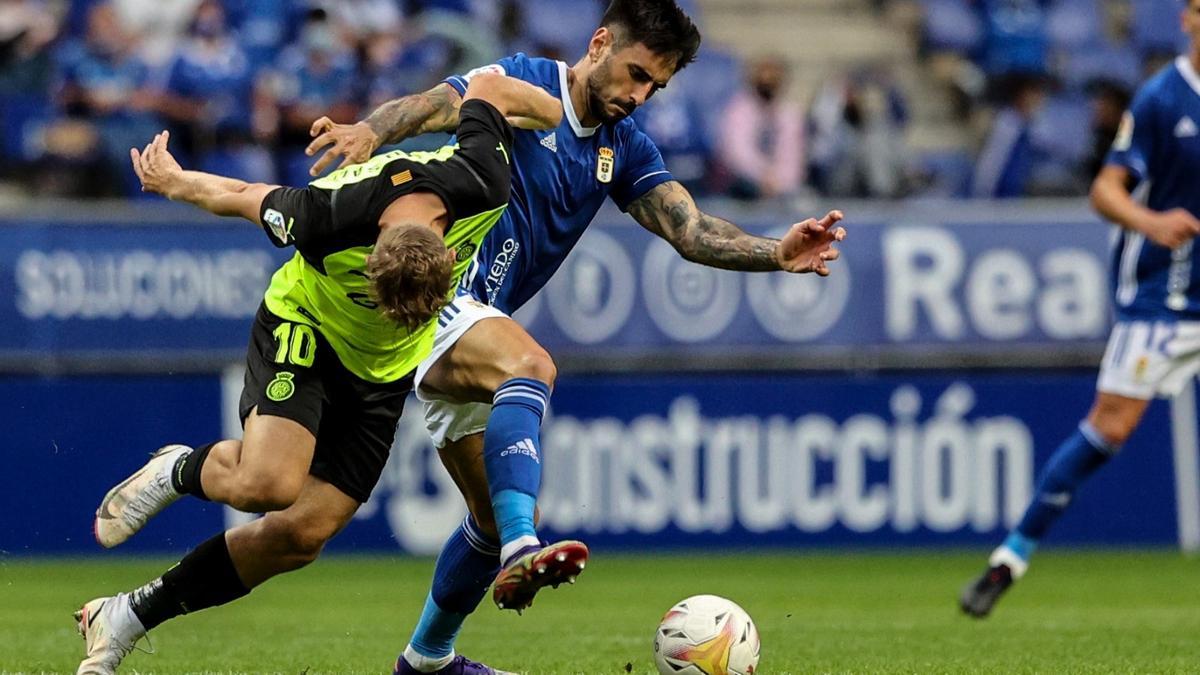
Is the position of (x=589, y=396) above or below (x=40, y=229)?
below

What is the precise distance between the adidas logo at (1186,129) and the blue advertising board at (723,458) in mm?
3775

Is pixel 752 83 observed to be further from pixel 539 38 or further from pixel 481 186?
pixel 481 186

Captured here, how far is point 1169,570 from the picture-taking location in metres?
12.0

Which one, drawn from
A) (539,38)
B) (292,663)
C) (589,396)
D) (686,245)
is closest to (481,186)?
(686,245)

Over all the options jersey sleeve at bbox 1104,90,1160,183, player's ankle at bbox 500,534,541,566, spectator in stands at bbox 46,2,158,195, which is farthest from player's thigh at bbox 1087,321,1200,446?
spectator in stands at bbox 46,2,158,195

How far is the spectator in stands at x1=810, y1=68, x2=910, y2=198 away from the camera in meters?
14.7

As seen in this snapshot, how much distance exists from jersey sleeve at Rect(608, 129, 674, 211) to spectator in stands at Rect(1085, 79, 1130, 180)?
27.6 ft

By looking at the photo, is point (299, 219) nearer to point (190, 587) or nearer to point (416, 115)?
point (416, 115)

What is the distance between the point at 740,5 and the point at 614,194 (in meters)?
11.6

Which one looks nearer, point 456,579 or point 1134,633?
point 456,579

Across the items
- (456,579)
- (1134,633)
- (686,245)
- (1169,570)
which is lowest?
(1169,570)

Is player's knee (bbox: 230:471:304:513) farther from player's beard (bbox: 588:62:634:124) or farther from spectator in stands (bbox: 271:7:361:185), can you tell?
spectator in stands (bbox: 271:7:361:185)

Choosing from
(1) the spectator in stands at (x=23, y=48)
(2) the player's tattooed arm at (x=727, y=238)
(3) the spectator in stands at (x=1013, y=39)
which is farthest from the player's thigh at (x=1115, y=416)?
(1) the spectator in stands at (x=23, y=48)

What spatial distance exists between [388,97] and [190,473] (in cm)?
873
